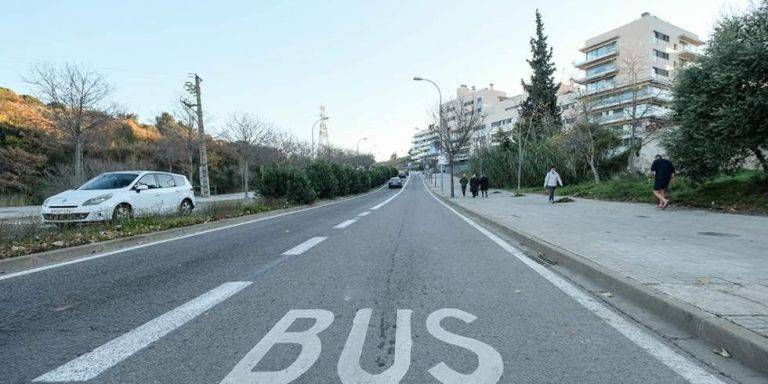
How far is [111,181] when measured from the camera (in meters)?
11.6

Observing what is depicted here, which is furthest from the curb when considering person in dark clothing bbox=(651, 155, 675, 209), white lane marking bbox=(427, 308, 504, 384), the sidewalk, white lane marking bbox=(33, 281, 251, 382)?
person in dark clothing bbox=(651, 155, 675, 209)

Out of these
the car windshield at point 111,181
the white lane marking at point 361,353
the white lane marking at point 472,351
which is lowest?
the white lane marking at point 472,351

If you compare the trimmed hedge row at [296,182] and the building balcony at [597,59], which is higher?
the building balcony at [597,59]

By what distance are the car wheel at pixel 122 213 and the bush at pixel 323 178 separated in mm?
14984

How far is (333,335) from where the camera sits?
3.40 metres

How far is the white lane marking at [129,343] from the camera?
8.99 ft

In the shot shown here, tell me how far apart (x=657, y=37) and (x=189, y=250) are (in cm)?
7465

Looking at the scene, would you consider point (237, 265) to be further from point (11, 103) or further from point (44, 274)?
point (11, 103)

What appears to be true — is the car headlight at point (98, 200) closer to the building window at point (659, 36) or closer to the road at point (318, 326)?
the road at point (318, 326)

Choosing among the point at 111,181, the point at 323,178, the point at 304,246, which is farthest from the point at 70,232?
the point at 323,178

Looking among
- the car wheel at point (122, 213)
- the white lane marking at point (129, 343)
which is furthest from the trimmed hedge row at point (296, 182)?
the white lane marking at point (129, 343)

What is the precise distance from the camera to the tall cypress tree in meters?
45.4

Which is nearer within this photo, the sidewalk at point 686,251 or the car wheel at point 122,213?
the sidewalk at point 686,251

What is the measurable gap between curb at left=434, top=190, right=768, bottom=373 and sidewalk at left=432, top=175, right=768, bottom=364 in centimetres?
12
